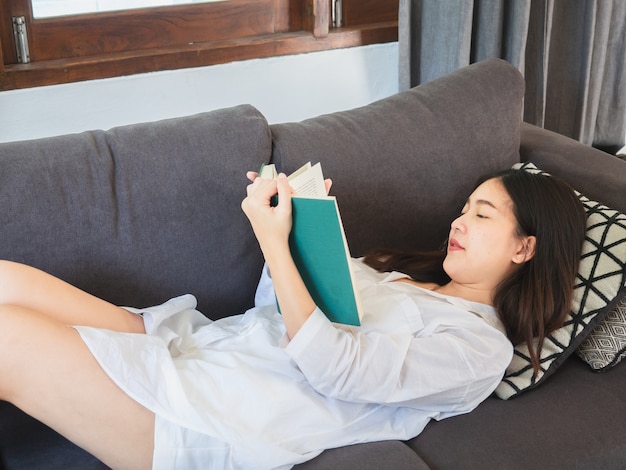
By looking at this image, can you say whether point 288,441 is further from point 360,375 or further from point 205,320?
point 205,320

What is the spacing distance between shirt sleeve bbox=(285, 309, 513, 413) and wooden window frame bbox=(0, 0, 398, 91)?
1263 mm

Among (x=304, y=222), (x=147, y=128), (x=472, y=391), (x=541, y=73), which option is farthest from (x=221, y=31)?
(x=472, y=391)

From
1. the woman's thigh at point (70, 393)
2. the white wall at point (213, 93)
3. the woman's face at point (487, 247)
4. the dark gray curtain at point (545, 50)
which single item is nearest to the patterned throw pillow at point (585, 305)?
the woman's face at point (487, 247)

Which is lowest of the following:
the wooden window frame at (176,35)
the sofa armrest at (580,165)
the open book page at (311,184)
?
the sofa armrest at (580,165)

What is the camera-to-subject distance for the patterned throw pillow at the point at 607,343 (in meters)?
1.63

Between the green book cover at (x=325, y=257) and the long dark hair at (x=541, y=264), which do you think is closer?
the green book cover at (x=325, y=257)

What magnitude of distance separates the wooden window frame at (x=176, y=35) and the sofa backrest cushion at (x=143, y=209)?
69cm

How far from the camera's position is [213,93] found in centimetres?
248

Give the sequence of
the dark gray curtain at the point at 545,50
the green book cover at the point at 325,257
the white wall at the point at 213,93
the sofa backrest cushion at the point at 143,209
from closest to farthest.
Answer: the green book cover at the point at 325,257
the sofa backrest cushion at the point at 143,209
the white wall at the point at 213,93
the dark gray curtain at the point at 545,50

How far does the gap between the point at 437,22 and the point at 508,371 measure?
1.41m

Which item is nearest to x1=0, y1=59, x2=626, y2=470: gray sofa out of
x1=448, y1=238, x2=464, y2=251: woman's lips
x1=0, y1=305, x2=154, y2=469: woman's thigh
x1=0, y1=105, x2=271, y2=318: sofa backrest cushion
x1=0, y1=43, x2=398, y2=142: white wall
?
x1=0, y1=105, x2=271, y2=318: sofa backrest cushion

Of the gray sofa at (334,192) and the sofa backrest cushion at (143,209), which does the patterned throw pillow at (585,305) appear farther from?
the sofa backrest cushion at (143,209)

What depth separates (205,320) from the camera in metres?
1.66

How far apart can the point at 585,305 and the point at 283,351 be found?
0.61 m
